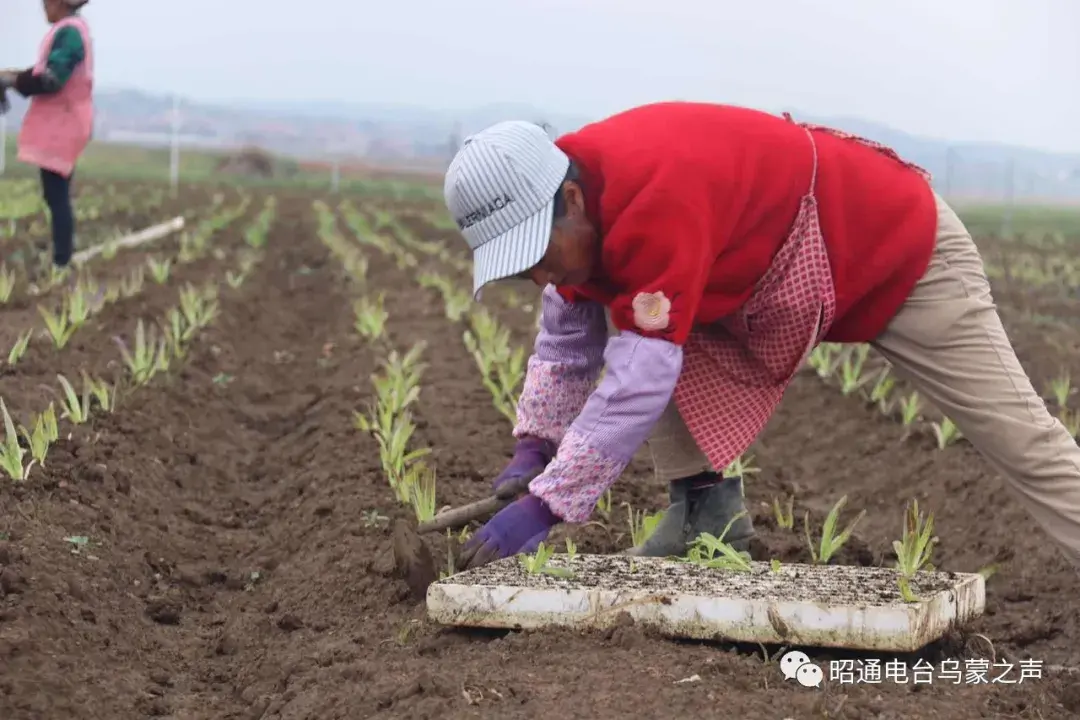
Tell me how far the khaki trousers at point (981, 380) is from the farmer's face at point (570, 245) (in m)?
0.74

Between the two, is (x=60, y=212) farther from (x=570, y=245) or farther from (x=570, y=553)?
(x=570, y=245)

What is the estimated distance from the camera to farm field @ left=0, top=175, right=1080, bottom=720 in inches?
92.9

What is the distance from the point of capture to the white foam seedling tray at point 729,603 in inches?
94.9

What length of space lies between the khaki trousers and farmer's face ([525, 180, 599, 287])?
739 mm

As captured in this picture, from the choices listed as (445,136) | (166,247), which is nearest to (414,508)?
(166,247)

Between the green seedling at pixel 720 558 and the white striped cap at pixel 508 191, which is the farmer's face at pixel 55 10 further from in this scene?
the green seedling at pixel 720 558

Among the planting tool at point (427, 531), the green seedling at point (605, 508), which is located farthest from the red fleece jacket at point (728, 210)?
the green seedling at point (605, 508)

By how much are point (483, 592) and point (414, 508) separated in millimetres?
975

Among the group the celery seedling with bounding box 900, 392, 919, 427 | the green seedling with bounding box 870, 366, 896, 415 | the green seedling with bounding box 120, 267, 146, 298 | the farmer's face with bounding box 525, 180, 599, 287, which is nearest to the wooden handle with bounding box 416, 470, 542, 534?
the farmer's face with bounding box 525, 180, 599, 287

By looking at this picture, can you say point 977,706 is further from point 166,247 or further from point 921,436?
point 166,247

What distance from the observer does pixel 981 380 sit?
8.82 ft

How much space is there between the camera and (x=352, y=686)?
2.45 metres

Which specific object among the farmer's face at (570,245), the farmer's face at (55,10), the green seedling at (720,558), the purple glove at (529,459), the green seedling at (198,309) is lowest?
the green seedling at (198,309)

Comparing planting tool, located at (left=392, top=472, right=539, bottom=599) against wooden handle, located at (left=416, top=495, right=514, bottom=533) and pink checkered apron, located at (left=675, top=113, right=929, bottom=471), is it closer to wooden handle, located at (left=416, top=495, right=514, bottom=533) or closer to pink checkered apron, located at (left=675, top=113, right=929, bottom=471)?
wooden handle, located at (left=416, top=495, right=514, bottom=533)
